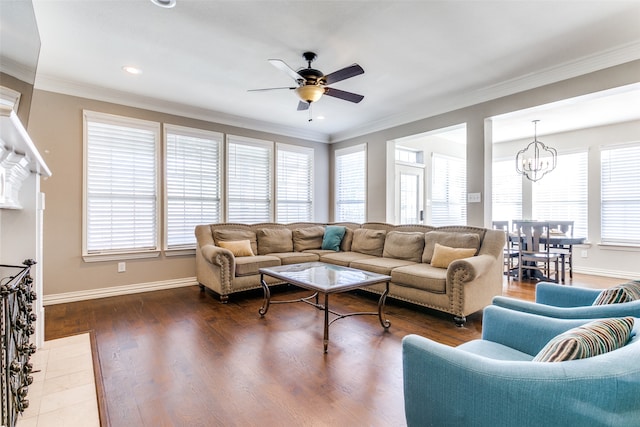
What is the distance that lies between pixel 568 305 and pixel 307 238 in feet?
12.2

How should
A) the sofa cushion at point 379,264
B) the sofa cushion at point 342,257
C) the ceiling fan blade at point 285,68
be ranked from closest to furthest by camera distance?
the ceiling fan blade at point 285,68 < the sofa cushion at point 379,264 < the sofa cushion at point 342,257

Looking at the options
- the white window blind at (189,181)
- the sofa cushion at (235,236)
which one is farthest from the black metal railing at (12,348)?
the white window blind at (189,181)

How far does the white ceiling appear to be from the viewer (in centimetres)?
242

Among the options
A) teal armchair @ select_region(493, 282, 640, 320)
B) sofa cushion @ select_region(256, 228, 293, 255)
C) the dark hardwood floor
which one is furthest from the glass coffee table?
sofa cushion @ select_region(256, 228, 293, 255)

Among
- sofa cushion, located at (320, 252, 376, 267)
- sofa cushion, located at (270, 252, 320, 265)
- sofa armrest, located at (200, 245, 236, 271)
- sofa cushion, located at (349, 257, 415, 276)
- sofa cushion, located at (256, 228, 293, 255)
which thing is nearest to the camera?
sofa cushion, located at (349, 257, 415, 276)

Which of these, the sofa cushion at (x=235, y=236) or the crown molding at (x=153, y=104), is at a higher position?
the crown molding at (x=153, y=104)

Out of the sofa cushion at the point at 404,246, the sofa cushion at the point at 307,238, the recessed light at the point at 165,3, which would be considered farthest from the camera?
the sofa cushion at the point at 307,238

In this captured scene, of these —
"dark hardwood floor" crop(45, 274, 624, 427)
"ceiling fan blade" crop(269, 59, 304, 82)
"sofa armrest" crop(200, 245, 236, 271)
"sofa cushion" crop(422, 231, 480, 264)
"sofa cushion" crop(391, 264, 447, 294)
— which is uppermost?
"ceiling fan blade" crop(269, 59, 304, 82)

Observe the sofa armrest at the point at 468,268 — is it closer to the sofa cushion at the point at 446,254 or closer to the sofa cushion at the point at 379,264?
the sofa cushion at the point at 446,254

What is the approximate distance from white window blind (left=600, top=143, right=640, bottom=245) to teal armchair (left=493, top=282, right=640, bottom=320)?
501 centimetres

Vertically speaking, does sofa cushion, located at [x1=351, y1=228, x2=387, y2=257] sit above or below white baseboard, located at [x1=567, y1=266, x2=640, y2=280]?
above

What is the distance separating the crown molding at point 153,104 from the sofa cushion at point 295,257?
2.33m

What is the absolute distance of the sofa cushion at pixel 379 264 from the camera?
3.72 metres

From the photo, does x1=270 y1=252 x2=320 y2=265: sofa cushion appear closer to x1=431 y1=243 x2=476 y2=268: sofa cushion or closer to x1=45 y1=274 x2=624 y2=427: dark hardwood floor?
x1=45 y1=274 x2=624 y2=427: dark hardwood floor
